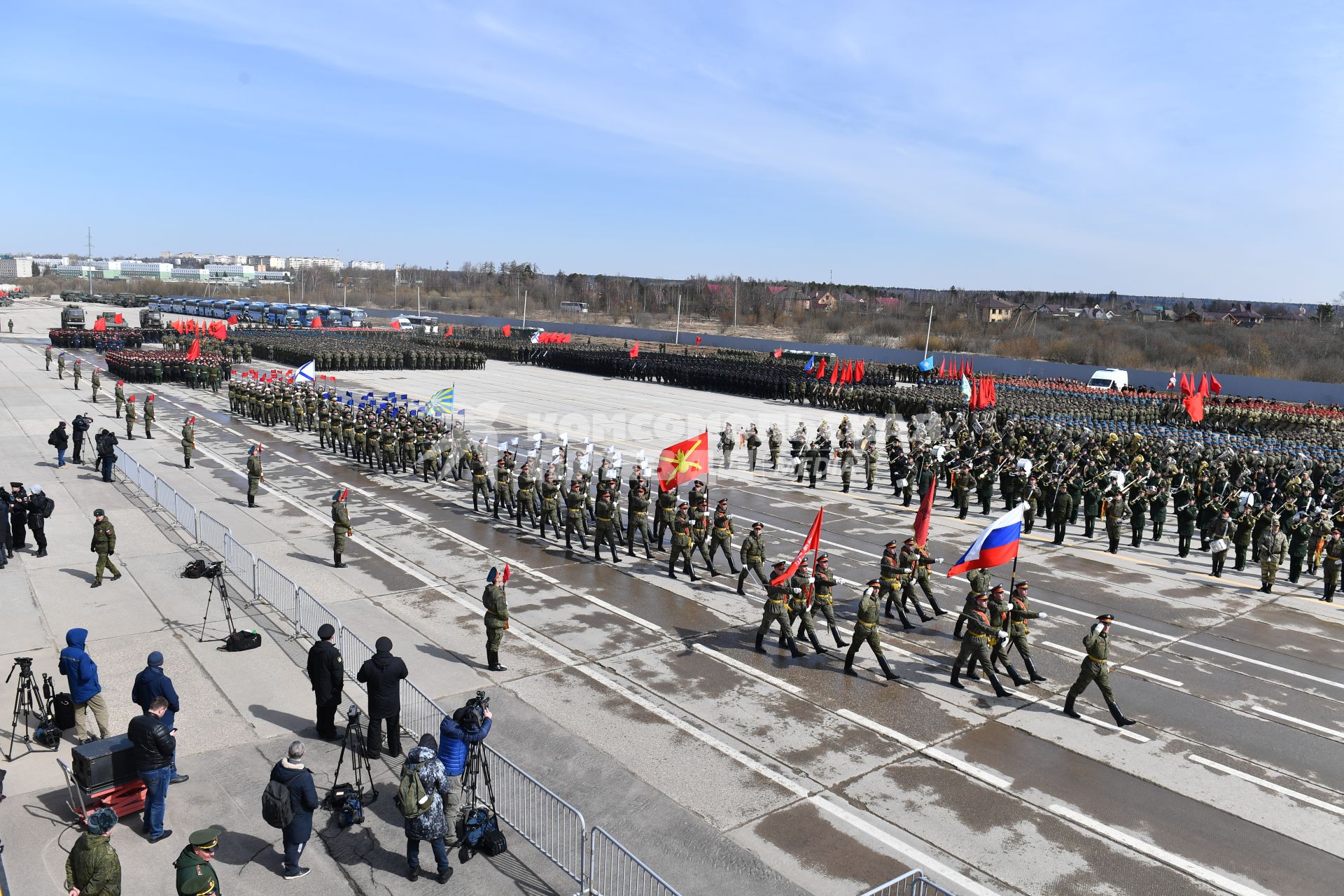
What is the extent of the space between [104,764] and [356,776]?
2187mm

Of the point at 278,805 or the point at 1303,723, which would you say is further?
the point at 1303,723

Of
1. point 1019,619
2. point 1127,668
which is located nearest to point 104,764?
point 1019,619

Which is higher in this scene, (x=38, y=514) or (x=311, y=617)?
(x=38, y=514)

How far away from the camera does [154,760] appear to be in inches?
302

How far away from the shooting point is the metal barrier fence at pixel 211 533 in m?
16.8

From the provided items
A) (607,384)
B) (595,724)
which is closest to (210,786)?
(595,724)

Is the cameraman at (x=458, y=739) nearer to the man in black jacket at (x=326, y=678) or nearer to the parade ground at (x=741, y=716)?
the parade ground at (x=741, y=716)

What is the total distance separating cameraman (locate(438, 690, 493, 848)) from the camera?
25.4 ft

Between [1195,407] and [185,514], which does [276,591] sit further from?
[1195,407]

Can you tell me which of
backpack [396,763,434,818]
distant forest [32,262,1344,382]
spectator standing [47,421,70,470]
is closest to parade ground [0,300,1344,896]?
backpack [396,763,434,818]

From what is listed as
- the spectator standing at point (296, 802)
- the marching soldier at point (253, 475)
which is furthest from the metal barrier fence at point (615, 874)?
the marching soldier at point (253, 475)

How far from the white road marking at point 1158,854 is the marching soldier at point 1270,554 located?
10.9 meters

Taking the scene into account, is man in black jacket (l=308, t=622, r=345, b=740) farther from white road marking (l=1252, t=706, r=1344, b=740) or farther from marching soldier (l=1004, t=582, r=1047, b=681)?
white road marking (l=1252, t=706, r=1344, b=740)

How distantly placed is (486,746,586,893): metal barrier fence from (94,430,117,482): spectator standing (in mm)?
18473
